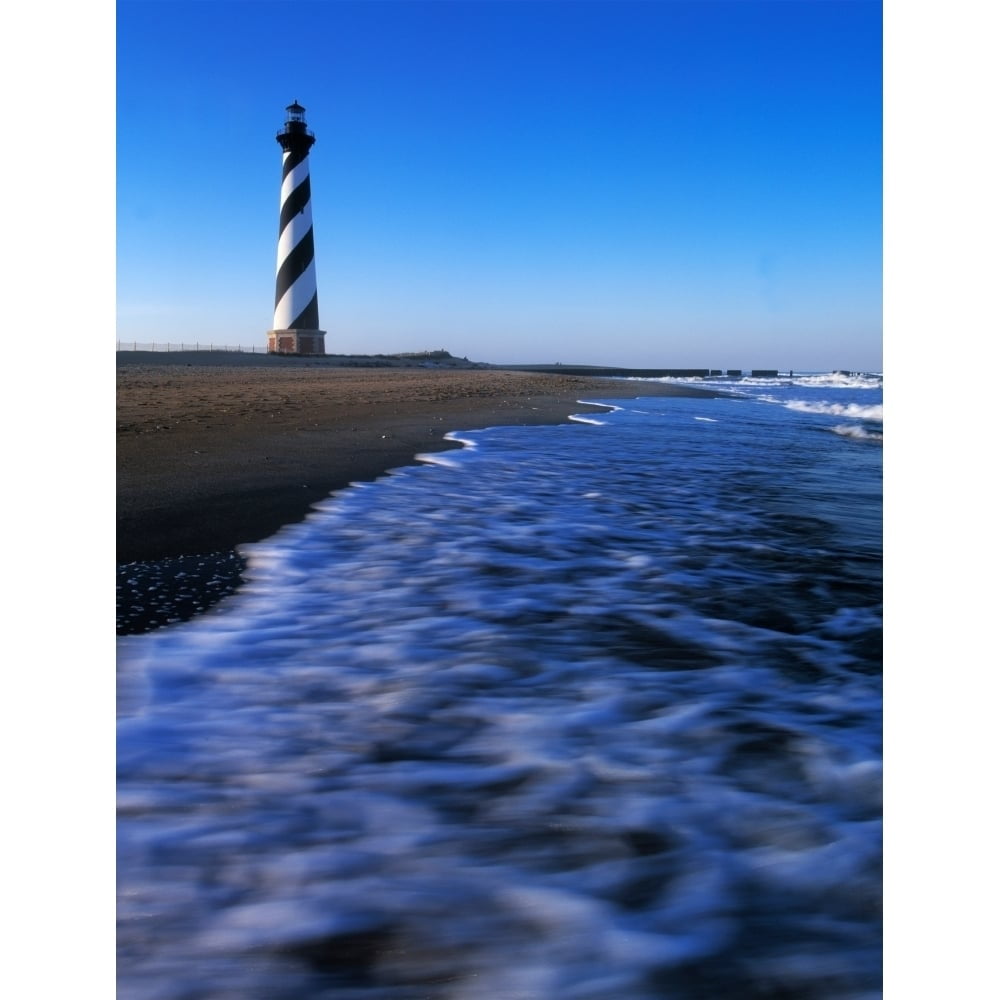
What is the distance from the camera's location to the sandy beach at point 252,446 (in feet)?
9.18

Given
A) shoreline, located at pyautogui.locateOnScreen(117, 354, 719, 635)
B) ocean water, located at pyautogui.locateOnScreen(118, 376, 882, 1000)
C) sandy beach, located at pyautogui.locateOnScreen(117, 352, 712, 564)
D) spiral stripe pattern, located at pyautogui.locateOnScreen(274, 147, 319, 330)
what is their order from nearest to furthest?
ocean water, located at pyautogui.locateOnScreen(118, 376, 882, 1000) → shoreline, located at pyautogui.locateOnScreen(117, 354, 719, 635) → sandy beach, located at pyautogui.locateOnScreen(117, 352, 712, 564) → spiral stripe pattern, located at pyautogui.locateOnScreen(274, 147, 319, 330)

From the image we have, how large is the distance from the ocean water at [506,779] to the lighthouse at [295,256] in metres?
22.3

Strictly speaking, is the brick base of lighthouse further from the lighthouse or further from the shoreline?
the shoreline

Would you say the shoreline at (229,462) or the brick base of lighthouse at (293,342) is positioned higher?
the brick base of lighthouse at (293,342)

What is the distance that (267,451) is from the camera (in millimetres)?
4398

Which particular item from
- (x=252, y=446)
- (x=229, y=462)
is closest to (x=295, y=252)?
(x=252, y=446)

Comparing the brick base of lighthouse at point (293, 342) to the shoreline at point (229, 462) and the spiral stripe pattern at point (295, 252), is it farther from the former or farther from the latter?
the shoreline at point (229, 462)

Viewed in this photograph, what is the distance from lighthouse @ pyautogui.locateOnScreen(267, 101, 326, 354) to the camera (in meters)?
23.3

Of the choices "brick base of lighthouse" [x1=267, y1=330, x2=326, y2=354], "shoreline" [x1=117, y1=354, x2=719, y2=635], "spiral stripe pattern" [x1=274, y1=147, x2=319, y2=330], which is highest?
"spiral stripe pattern" [x1=274, y1=147, x2=319, y2=330]

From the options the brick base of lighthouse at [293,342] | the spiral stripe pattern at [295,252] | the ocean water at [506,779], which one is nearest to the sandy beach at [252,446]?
→ the ocean water at [506,779]

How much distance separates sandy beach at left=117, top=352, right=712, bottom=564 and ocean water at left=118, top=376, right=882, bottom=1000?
39 cm

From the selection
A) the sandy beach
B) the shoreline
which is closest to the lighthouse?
the sandy beach

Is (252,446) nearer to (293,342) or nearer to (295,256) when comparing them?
(293,342)
